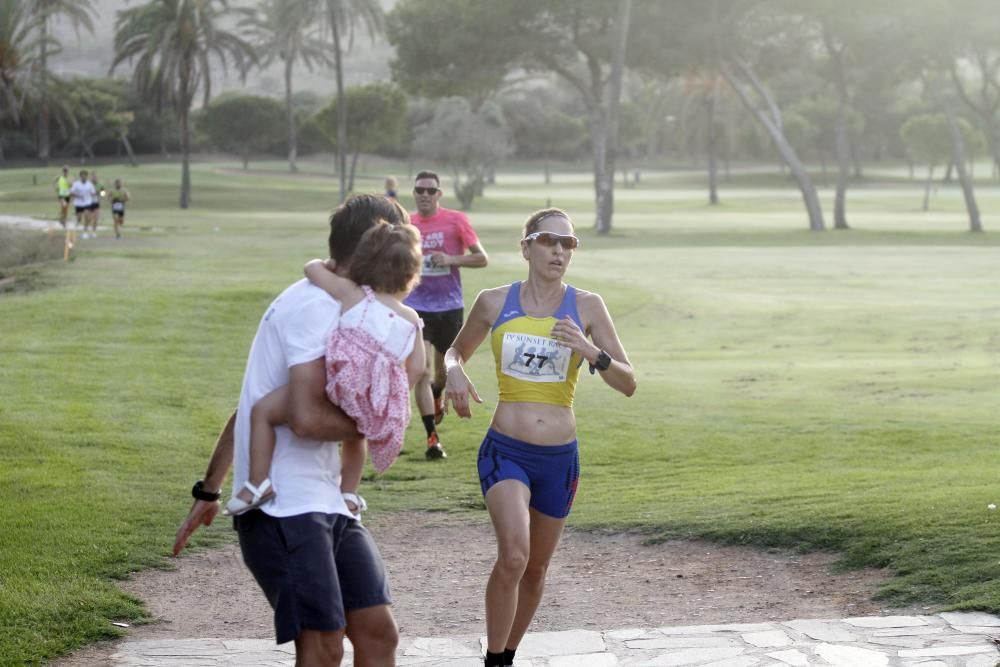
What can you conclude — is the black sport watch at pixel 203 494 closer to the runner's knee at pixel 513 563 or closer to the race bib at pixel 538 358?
the runner's knee at pixel 513 563

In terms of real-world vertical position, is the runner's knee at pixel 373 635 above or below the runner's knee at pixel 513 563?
above

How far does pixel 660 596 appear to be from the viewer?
762cm

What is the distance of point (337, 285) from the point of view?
15.0 feet

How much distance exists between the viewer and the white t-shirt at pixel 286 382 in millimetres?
4453

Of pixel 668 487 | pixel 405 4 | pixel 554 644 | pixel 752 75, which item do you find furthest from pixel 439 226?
pixel 405 4

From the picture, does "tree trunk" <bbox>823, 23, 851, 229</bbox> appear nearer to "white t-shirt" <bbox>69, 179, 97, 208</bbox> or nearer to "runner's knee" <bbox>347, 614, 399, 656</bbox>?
"white t-shirt" <bbox>69, 179, 97, 208</bbox>

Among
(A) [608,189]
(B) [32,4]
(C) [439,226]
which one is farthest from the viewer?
(B) [32,4]

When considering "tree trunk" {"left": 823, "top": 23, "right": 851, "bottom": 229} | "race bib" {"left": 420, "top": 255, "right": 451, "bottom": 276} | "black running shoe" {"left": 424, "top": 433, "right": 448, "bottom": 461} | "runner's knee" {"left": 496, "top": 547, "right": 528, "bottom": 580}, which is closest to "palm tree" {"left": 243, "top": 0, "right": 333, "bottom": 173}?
"tree trunk" {"left": 823, "top": 23, "right": 851, "bottom": 229}

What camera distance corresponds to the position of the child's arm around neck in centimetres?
455

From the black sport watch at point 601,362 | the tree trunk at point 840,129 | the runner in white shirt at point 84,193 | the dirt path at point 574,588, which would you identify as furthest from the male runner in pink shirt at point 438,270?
the tree trunk at point 840,129

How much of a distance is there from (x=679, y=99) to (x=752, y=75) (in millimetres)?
80363

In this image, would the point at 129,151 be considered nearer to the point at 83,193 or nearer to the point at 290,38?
the point at 290,38

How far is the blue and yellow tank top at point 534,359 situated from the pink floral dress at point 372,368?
1.37 meters

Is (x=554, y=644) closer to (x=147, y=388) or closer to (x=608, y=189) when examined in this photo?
(x=147, y=388)
